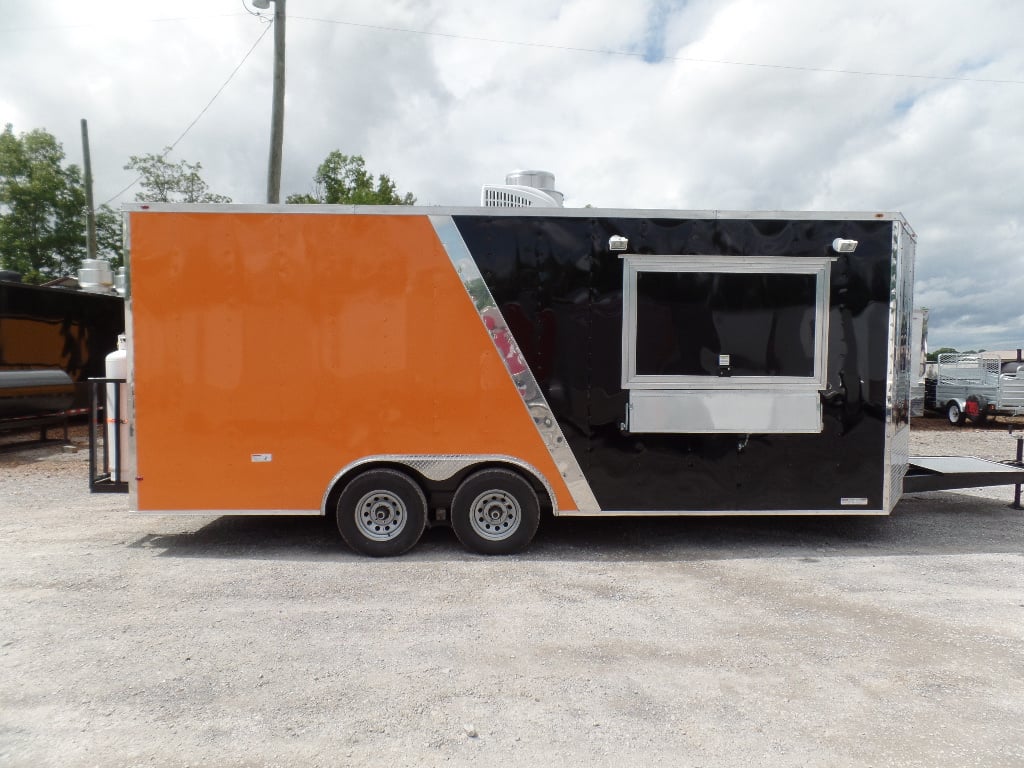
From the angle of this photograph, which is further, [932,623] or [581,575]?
[581,575]

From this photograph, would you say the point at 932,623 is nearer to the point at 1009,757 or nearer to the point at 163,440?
the point at 1009,757

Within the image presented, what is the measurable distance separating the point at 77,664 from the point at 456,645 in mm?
2139

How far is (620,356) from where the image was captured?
5227mm

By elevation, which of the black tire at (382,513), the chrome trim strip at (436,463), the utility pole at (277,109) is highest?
the utility pole at (277,109)

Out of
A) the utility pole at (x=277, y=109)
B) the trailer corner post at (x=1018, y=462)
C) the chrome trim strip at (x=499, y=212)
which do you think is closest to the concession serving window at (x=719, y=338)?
the chrome trim strip at (x=499, y=212)

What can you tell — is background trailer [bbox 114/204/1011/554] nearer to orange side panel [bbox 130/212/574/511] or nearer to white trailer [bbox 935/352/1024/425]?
orange side panel [bbox 130/212/574/511]

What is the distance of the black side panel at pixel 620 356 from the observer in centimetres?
519

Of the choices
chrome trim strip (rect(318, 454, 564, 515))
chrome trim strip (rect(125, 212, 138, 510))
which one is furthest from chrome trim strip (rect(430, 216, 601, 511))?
chrome trim strip (rect(125, 212, 138, 510))

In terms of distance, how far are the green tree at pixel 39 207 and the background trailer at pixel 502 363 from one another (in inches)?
1264

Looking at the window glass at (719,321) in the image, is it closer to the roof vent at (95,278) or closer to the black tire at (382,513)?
the black tire at (382,513)

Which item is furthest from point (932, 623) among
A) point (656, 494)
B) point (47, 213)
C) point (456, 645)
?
point (47, 213)

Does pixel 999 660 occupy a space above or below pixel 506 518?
below

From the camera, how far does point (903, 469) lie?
588 centimetres

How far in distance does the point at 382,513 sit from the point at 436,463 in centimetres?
67
